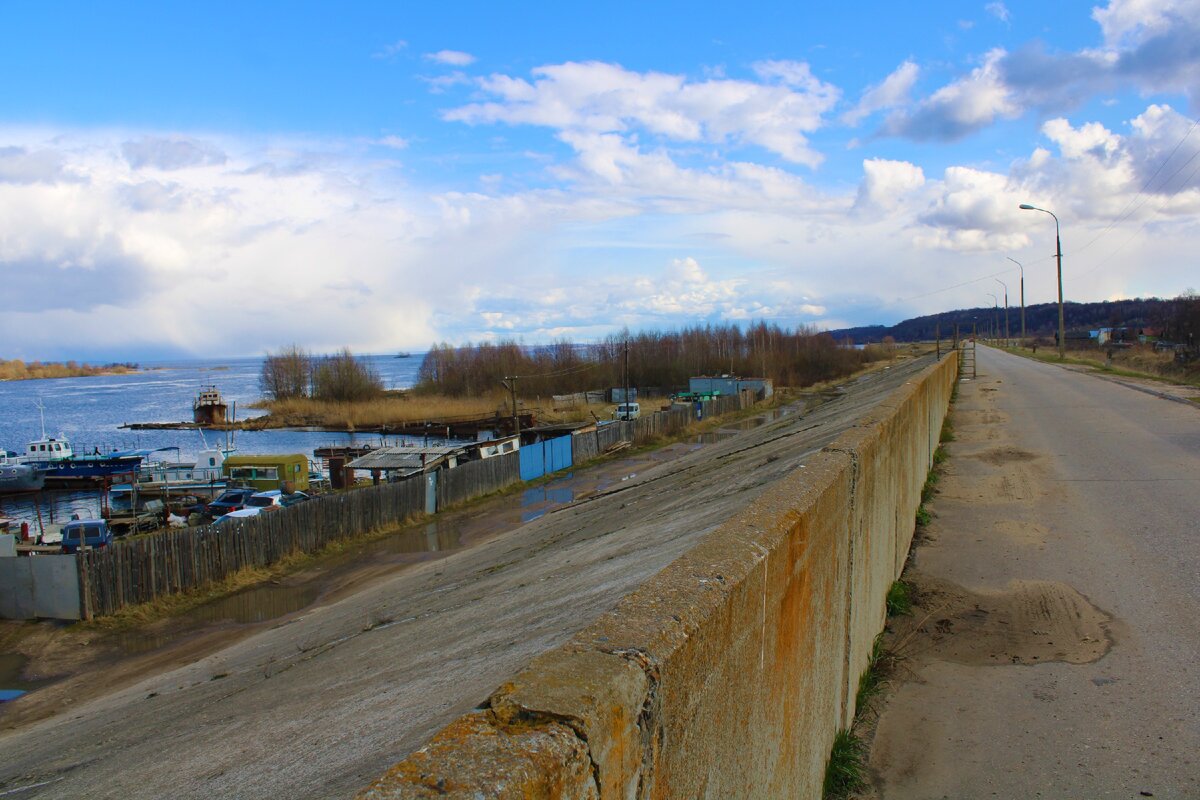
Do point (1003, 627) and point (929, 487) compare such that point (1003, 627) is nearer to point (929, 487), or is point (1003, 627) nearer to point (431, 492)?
point (929, 487)

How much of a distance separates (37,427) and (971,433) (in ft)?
306

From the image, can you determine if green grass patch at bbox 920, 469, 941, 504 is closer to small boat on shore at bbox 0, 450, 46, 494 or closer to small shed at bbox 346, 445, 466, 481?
small shed at bbox 346, 445, 466, 481

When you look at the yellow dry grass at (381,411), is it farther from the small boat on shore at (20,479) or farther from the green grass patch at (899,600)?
the green grass patch at (899,600)

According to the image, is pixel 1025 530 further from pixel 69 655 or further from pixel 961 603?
pixel 69 655

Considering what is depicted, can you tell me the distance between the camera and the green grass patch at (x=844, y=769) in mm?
3662

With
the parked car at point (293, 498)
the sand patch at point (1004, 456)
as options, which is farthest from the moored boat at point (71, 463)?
the sand patch at point (1004, 456)

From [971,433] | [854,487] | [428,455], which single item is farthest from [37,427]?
[854,487]

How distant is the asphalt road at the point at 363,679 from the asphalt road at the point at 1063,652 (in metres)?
1.58

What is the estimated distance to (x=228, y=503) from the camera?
27.9 metres

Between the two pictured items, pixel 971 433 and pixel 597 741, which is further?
pixel 971 433

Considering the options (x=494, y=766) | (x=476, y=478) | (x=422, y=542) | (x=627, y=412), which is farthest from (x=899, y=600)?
(x=627, y=412)

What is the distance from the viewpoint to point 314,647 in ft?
22.7

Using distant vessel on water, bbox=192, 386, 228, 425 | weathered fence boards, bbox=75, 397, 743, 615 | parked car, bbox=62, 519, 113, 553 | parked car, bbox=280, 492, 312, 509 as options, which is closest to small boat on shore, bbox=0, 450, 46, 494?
parked car, bbox=280, 492, 312, 509

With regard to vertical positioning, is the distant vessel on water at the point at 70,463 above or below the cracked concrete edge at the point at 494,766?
below
